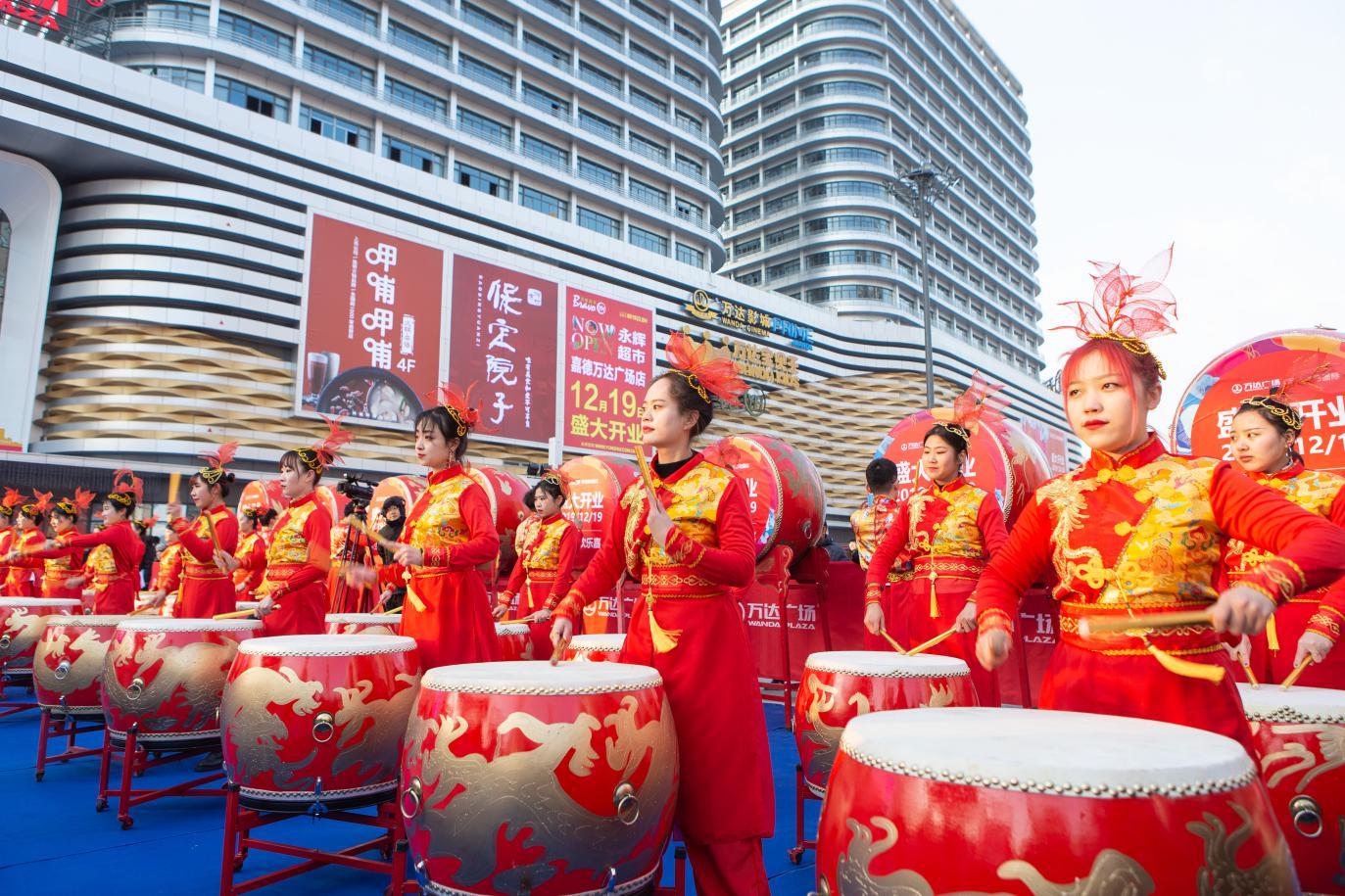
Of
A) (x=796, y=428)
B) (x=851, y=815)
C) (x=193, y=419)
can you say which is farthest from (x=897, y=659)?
(x=796, y=428)

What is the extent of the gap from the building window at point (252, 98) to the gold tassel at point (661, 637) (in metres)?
26.1

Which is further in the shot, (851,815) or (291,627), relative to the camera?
(291,627)

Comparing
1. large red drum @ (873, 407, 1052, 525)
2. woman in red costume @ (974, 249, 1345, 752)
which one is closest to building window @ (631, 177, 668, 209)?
large red drum @ (873, 407, 1052, 525)

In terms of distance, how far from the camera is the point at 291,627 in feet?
14.3

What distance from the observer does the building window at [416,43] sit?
27.2 metres

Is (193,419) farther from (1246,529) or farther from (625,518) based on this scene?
(1246,529)

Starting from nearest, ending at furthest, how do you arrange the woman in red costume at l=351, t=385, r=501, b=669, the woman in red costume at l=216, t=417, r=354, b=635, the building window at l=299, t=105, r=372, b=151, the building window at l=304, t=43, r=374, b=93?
the woman in red costume at l=351, t=385, r=501, b=669, the woman in red costume at l=216, t=417, r=354, b=635, the building window at l=299, t=105, r=372, b=151, the building window at l=304, t=43, r=374, b=93

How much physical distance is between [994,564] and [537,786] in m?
1.14

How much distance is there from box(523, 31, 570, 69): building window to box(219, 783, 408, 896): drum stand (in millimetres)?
32405

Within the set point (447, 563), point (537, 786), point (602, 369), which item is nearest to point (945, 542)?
point (447, 563)

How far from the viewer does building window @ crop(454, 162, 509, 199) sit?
27875 millimetres

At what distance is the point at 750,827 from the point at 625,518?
2.99 ft

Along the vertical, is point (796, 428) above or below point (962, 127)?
below

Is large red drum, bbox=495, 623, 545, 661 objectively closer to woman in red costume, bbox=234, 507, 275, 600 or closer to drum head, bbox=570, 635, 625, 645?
drum head, bbox=570, 635, 625, 645
